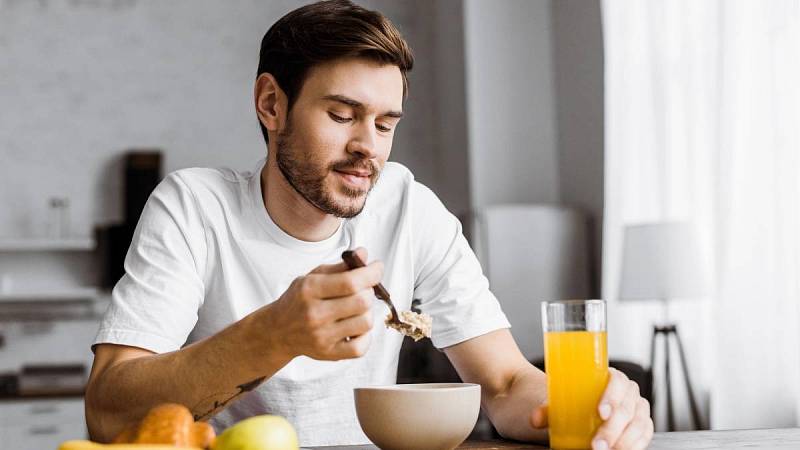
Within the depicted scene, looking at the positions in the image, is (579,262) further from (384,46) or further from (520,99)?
(384,46)

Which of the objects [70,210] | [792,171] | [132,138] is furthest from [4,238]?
[792,171]

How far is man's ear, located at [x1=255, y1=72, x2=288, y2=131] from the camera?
1.70 meters

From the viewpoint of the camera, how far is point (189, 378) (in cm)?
123

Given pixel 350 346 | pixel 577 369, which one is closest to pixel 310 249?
pixel 350 346

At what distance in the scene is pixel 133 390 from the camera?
1.28 meters

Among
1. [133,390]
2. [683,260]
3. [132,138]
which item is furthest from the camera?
[132,138]

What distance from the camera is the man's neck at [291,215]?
1.66 m

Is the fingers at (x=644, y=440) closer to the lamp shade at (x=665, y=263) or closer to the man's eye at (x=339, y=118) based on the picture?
the man's eye at (x=339, y=118)

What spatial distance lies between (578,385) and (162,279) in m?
0.69

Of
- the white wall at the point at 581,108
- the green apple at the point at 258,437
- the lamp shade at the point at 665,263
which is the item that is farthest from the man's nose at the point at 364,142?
the white wall at the point at 581,108

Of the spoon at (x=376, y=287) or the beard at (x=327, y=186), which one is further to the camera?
the beard at (x=327, y=186)

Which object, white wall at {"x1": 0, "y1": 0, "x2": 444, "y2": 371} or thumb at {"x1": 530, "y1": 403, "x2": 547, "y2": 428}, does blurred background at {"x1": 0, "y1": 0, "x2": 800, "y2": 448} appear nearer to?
white wall at {"x1": 0, "y1": 0, "x2": 444, "y2": 371}

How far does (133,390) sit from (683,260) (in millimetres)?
2236

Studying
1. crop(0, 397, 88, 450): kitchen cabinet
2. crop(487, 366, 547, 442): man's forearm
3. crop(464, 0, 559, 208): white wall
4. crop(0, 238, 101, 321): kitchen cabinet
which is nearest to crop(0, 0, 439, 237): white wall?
crop(0, 238, 101, 321): kitchen cabinet
